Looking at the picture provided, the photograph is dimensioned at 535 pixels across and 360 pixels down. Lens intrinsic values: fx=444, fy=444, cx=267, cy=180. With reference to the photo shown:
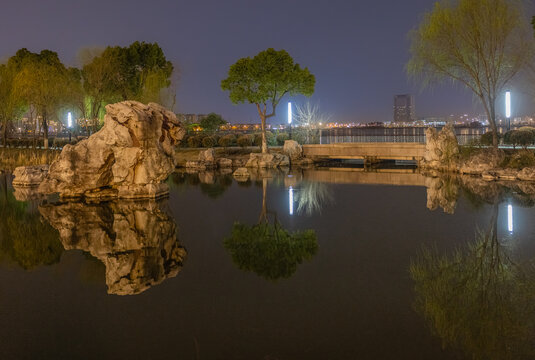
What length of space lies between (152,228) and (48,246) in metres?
2.87

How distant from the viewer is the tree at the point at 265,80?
39406 millimetres

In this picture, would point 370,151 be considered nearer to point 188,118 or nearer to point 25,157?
point 25,157

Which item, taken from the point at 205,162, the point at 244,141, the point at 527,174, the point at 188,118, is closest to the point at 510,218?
the point at 527,174

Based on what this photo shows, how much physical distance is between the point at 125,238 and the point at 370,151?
27930 millimetres

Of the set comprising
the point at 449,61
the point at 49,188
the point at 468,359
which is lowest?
the point at 468,359

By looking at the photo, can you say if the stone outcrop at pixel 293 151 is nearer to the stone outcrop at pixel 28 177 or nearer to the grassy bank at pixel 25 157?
the grassy bank at pixel 25 157

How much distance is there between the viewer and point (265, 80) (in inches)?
1556

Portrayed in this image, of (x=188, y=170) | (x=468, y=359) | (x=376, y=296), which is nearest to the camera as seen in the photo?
(x=468, y=359)

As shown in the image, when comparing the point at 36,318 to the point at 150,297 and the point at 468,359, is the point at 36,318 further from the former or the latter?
the point at 468,359

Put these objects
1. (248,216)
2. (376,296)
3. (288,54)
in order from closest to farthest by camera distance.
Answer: (376,296) < (248,216) < (288,54)

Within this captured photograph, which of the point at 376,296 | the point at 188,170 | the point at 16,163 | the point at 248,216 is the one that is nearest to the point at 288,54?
the point at 188,170

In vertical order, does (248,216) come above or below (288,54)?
below

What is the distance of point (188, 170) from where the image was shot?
3534cm

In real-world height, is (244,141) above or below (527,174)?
above
